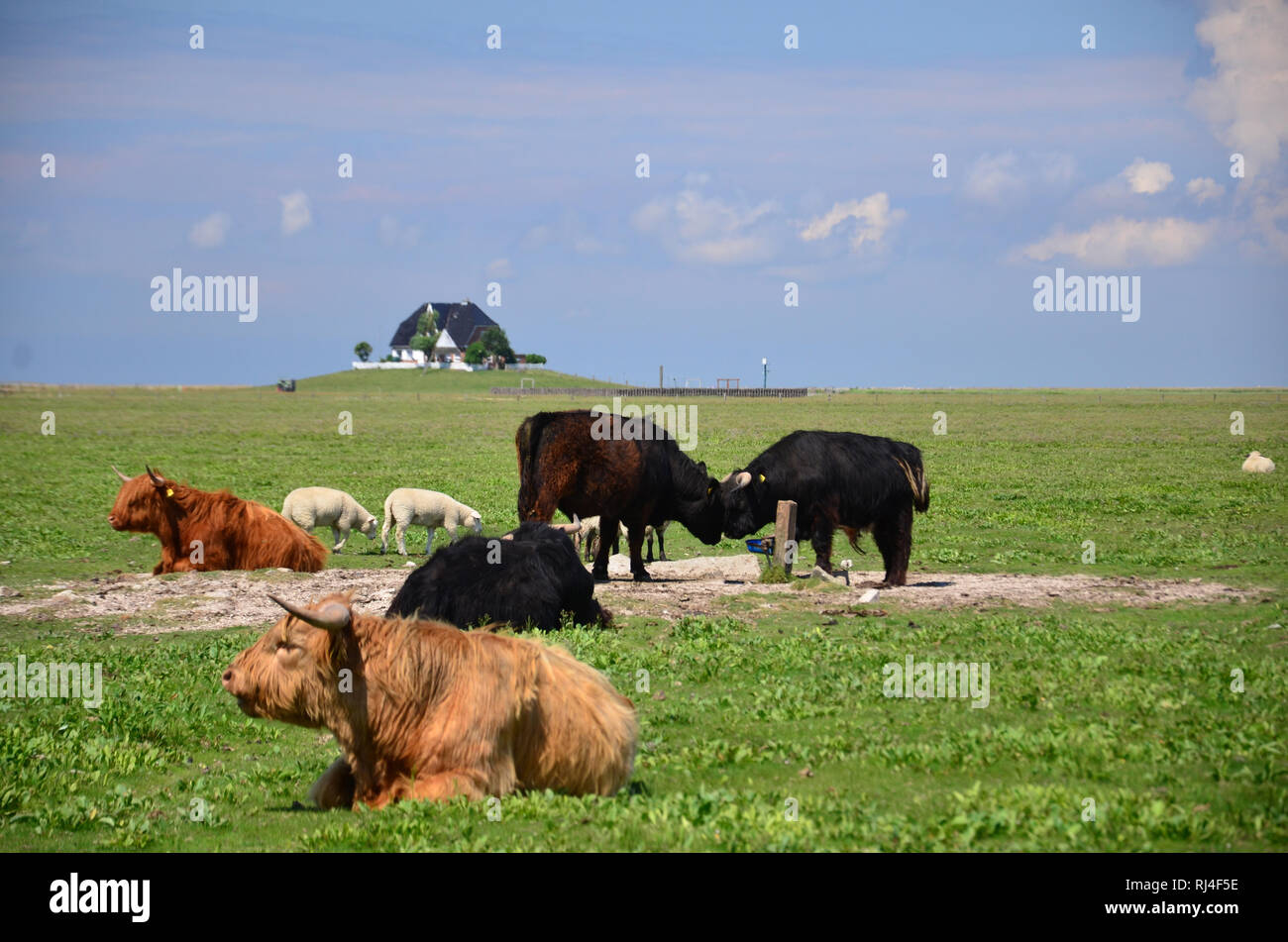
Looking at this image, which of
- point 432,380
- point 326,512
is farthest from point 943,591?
point 432,380

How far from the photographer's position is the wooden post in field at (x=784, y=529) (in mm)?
19125

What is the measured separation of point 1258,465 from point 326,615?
116ft

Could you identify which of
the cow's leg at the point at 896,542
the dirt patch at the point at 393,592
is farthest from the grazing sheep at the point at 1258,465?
the cow's leg at the point at 896,542

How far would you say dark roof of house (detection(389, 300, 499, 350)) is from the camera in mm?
177900

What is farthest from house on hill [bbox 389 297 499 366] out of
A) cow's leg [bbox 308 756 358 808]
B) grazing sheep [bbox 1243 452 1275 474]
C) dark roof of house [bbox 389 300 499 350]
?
cow's leg [bbox 308 756 358 808]

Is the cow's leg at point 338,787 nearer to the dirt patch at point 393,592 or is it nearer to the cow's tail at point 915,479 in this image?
the dirt patch at point 393,592

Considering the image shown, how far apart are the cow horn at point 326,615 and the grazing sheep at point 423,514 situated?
16.6 meters

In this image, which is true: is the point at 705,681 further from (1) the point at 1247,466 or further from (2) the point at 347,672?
(1) the point at 1247,466

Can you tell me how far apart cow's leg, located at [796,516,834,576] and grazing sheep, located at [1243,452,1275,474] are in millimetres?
22406

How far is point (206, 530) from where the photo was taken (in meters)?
20.4

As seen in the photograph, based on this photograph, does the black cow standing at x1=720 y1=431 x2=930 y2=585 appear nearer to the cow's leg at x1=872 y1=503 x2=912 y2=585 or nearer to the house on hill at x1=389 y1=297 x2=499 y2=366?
the cow's leg at x1=872 y1=503 x2=912 y2=585

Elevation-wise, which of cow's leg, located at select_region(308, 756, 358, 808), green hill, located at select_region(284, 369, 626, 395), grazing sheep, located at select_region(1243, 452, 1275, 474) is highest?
green hill, located at select_region(284, 369, 626, 395)

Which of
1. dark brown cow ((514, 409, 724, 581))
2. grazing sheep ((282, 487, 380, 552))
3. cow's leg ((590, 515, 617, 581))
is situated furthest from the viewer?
grazing sheep ((282, 487, 380, 552))
